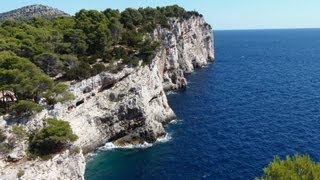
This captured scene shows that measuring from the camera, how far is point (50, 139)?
51.7 meters

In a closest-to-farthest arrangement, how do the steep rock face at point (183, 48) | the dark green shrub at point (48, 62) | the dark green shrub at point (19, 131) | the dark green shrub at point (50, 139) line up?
the dark green shrub at point (19, 131) → the dark green shrub at point (50, 139) → the dark green shrub at point (48, 62) → the steep rock face at point (183, 48)

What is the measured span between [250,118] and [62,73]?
4081 cm

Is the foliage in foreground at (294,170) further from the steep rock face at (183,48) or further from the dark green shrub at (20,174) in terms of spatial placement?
the steep rock face at (183,48)

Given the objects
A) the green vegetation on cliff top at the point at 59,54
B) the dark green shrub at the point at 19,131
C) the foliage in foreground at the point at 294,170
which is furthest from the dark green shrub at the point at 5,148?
the foliage in foreground at the point at 294,170

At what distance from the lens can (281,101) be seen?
A: 332 ft

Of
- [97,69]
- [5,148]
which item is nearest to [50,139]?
[5,148]

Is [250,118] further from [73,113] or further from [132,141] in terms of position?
[73,113]

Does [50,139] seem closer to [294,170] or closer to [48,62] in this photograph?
[48,62]

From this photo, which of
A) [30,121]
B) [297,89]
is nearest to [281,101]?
[297,89]

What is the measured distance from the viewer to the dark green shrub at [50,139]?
51.6 m

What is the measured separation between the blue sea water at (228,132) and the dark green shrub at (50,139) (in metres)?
8.84

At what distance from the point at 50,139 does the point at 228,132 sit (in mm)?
38868

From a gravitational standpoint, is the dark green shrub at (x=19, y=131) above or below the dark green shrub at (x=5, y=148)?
above

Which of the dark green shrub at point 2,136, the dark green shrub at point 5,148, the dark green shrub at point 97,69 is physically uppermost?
the dark green shrub at point 97,69
